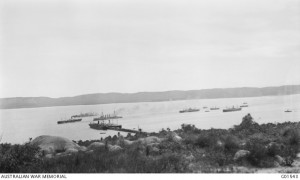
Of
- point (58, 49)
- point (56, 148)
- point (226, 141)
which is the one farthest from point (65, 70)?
point (226, 141)

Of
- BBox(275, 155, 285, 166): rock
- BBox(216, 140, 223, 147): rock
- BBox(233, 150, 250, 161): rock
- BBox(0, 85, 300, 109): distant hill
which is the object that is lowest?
BBox(275, 155, 285, 166): rock

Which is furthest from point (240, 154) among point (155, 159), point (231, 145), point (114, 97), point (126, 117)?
point (126, 117)

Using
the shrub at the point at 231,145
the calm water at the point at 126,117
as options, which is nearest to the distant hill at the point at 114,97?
the calm water at the point at 126,117

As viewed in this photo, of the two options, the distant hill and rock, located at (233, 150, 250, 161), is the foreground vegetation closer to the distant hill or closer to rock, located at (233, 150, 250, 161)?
rock, located at (233, 150, 250, 161)

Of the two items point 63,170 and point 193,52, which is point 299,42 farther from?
point 63,170

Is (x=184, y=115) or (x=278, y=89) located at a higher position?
(x=278, y=89)

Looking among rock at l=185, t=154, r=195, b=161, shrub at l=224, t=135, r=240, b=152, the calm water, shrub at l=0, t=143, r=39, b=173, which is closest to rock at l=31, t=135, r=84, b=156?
shrub at l=0, t=143, r=39, b=173

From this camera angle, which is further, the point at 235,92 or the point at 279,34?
the point at 235,92

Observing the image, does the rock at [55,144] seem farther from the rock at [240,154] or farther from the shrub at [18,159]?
the rock at [240,154]

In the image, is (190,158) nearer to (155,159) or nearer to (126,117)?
(155,159)
